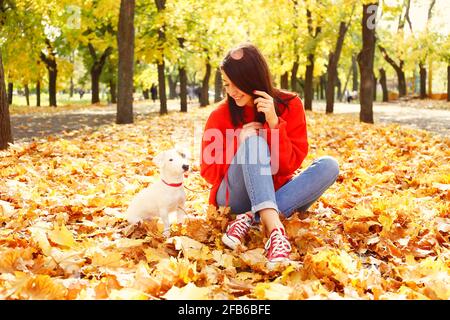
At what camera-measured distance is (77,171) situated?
5934 mm

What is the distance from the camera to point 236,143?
354cm

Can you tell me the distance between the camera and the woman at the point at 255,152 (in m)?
3.24

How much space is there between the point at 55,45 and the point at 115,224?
87.3 ft

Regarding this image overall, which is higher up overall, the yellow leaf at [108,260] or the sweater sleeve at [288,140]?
the sweater sleeve at [288,140]

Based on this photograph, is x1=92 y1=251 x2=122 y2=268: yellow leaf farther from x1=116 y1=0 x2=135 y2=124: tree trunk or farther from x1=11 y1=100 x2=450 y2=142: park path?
x1=116 y1=0 x2=135 y2=124: tree trunk

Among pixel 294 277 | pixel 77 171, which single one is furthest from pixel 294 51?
pixel 294 277

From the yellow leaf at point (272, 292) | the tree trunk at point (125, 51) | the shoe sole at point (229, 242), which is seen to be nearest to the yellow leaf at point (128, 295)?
the yellow leaf at point (272, 292)

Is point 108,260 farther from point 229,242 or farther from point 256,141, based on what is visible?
point 256,141

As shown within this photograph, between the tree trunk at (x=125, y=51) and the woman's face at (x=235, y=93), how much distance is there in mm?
9818

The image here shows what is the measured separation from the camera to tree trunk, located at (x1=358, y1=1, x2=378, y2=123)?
12.9 meters

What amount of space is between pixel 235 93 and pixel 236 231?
3.18 ft

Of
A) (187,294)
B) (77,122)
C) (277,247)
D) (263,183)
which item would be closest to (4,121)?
(263,183)

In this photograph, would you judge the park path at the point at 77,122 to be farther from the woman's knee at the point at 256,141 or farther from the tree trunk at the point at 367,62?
the woman's knee at the point at 256,141

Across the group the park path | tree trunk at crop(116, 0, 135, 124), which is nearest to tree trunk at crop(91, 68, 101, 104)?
the park path
